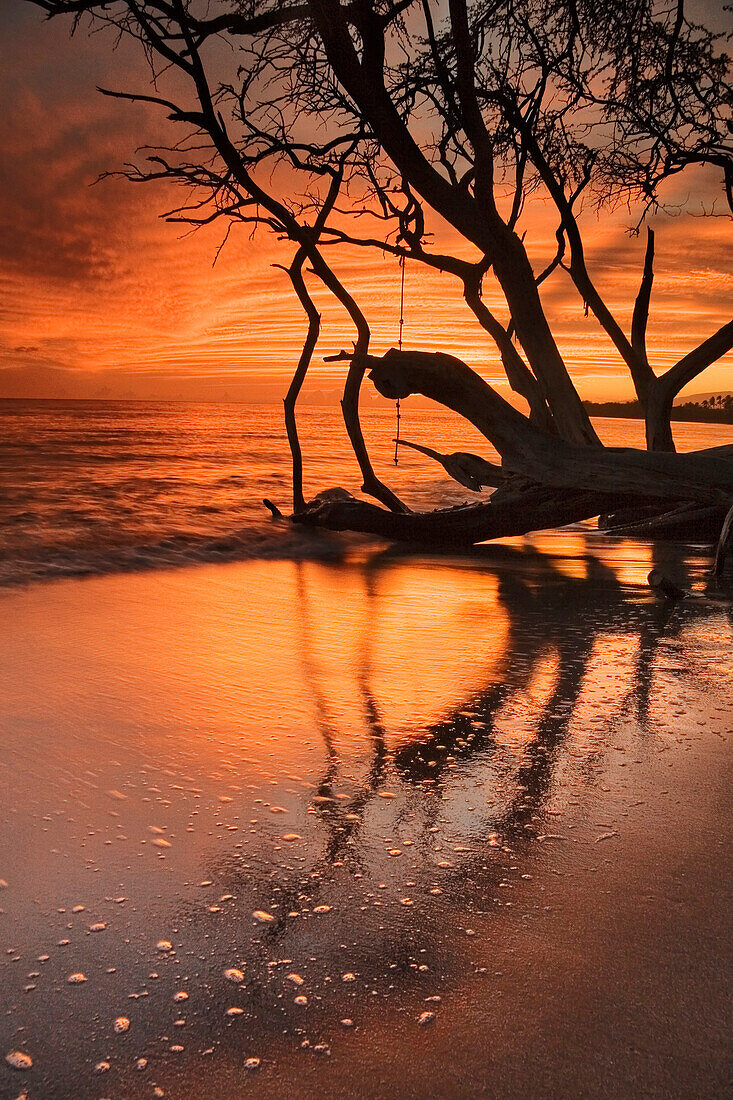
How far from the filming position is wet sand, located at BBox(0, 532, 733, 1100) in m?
1.88

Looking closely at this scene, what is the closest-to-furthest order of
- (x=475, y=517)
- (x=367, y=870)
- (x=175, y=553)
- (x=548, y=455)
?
(x=367, y=870) → (x=548, y=455) → (x=475, y=517) → (x=175, y=553)

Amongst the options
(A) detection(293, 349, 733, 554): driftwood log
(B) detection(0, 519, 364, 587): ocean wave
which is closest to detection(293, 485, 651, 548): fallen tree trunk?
(A) detection(293, 349, 733, 554): driftwood log

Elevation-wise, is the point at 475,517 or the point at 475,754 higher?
the point at 475,517

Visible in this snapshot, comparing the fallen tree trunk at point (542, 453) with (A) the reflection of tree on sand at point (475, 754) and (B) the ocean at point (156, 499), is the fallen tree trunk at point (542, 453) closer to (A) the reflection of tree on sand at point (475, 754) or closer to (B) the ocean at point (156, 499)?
(A) the reflection of tree on sand at point (475, 754)

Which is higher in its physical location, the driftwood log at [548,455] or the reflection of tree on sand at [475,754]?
the driftwood log at [548,455]

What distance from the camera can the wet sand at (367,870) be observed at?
1883 mm

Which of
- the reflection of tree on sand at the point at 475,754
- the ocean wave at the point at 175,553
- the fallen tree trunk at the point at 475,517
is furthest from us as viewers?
the ocean wave at the point at 175,553

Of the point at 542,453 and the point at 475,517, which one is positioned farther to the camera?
the point at 475,517

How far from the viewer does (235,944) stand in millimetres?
2252

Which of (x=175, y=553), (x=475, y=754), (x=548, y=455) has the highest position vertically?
(x=548, y=455)

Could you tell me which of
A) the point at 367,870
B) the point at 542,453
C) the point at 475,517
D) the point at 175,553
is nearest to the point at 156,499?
the point at 175,553

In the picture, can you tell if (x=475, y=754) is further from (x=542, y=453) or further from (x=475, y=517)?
(x=475, y=517)

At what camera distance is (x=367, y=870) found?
2.61m

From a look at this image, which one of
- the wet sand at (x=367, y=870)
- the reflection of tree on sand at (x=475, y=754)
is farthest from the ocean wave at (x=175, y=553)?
the wet sand at (x=367, y=870)
